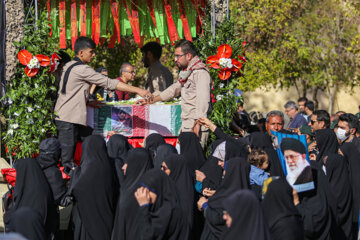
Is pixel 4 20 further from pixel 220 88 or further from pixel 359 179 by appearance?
pixel 359 179

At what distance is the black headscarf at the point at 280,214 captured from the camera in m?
5.25

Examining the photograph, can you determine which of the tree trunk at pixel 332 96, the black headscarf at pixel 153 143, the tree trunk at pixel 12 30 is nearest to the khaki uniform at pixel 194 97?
the black headscarf at pixel 153 143

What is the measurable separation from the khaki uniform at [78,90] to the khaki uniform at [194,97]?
1028mm

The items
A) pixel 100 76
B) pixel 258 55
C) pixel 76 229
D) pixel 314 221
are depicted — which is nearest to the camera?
pixel 314 221

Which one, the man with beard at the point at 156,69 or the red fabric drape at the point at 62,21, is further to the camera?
the man with beard at the point at 156,69

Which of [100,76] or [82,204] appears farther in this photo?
[100,76]

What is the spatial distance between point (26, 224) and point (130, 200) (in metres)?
1.20

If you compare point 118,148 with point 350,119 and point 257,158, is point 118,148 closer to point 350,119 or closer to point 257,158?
point 257,158

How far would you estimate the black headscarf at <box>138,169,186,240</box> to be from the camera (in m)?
5.21

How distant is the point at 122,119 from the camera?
9367mm

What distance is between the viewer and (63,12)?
32.4ft

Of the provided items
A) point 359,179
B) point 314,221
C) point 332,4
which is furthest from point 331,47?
point 314,221

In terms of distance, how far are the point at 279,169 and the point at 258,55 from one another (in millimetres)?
11956

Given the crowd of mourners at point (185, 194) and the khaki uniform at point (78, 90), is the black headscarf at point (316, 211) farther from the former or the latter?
the khaki uniform at point (78, 90)
